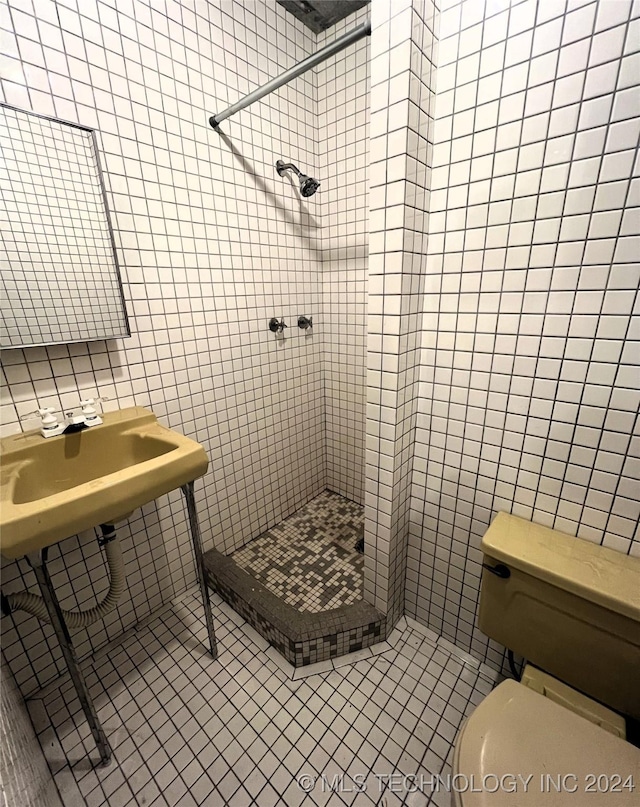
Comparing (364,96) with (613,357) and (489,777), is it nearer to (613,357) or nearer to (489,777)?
(613,357)

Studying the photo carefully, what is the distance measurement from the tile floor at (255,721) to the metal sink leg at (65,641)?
9cm

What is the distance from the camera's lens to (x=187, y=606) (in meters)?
1.59

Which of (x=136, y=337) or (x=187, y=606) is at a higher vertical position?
(x=136, y=337)

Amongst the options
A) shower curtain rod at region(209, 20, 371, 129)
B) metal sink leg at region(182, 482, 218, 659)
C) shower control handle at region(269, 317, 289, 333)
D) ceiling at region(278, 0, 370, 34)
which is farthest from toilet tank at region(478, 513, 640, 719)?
ceiling at region(278, 0, 370, 34)

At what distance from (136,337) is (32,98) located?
71 centimetres

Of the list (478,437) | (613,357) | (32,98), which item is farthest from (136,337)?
(613,357)

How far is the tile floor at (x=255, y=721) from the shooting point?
3.30ft

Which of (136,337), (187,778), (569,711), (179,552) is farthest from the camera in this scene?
(179,552)

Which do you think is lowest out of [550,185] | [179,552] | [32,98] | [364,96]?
[179,552]

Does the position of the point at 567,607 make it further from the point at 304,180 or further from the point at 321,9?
the point at 321,9

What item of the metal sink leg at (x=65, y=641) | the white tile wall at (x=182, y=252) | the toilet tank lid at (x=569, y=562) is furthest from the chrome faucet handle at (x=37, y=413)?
the toilet tank lid at (x=569, y=562)

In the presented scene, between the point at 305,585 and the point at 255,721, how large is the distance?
531 mm

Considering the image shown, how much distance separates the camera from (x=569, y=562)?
0.94 metres

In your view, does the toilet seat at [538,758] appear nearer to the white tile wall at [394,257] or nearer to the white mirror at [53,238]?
the white tile wall at [394,257]
